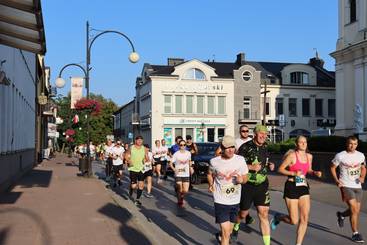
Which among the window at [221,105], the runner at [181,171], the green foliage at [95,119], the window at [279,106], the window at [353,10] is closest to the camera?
the runner at [181,171]

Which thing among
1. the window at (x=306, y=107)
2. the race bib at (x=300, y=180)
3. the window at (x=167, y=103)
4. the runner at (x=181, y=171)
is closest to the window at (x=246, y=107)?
the window at (x=306, y=107)

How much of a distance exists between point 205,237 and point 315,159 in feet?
48.4

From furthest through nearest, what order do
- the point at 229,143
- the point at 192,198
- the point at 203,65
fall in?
the point at 203,65, the point at 192,198, the point at 229,143

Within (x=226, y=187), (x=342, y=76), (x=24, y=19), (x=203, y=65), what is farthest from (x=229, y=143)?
(x=203, y=65)

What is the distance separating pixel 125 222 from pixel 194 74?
54176mm

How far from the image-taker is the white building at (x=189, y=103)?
63312 millimetres

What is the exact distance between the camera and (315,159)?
2372 centimetres

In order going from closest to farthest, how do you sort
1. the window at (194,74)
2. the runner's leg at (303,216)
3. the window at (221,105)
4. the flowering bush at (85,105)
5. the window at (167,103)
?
the runner's leg at (303,216), the flowering bush at (85,105), the window at (167,103), the window at (194,74), the window at (221,105)

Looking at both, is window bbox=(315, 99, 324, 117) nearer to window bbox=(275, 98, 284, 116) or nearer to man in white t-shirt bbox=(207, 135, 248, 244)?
window bbox=(275, 98, 284, 116)

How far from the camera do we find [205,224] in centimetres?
1135

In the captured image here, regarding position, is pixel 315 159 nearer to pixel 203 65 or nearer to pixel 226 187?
pixel 226 187

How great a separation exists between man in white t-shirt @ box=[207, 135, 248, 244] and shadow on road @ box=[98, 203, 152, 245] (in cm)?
182

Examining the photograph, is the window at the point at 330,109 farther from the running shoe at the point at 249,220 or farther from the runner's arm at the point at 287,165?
→ the runner's arm at the point at 287,165

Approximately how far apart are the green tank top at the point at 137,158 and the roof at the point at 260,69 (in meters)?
49.3
